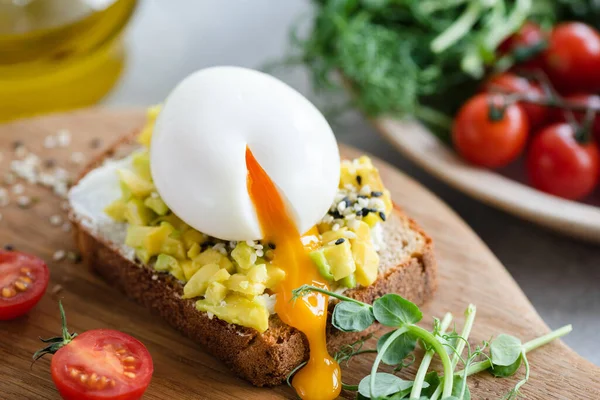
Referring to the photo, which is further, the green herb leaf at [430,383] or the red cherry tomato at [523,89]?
the red cherry tomato at [523,89]

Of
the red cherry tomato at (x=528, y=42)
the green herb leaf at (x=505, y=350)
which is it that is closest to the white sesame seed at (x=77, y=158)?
the green herb leaf at (x=505, y=350)

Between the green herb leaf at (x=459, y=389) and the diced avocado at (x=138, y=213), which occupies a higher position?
the diced avocado at (x=138, y=213)

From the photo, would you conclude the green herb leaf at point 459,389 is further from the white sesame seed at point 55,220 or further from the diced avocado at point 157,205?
the white sesame seed at point 55,220

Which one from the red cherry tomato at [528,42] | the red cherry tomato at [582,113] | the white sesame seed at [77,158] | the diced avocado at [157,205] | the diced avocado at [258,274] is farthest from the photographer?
the red cherry tomato at [528,42]

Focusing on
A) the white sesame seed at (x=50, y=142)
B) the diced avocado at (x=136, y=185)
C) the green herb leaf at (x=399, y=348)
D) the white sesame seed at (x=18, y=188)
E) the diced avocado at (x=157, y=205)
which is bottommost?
the green herb leaf at (x=399, y=348)

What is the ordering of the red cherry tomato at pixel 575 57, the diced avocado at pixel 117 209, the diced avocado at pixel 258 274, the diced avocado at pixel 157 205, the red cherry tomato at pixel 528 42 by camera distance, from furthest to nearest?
the red cherry tomato at pixel 528 42
the red cherry tomato at pixel 575 57
the diced avocado at pixel 117 209
the diced avocado at pixel 157 205
the diced avocado at pixel 258 274

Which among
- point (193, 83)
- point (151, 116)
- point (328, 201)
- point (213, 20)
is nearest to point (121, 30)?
point (213, 20)

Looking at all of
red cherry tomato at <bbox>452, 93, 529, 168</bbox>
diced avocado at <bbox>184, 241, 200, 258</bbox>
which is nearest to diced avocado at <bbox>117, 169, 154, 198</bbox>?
diced avocado at <bbox>184, 241, 200, 258</bbox>

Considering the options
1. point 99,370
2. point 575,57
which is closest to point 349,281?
point 99,370
